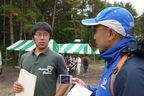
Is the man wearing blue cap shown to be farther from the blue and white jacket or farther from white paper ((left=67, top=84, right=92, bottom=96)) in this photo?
white paper ((left=67, top=84, right=92, bottom=96))

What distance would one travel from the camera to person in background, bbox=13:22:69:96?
72.7 inches

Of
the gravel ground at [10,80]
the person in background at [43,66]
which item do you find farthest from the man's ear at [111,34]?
the gravel ground at [10,80]

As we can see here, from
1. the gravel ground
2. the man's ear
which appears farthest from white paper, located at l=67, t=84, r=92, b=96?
the gravel ground

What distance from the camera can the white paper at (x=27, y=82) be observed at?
167 centimetres

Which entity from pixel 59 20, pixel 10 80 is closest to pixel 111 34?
pixel 10 80

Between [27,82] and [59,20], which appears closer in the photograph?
[27,82]

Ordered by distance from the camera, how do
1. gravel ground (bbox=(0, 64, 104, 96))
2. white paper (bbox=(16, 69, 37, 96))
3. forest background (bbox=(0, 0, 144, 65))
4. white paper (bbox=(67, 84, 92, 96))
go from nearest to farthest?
white paper (bbox=(67, 84, 92, 96)) < white paper (bbox=(16, 69, 37, 96)) < gravel ground (bbox=(0, 64, 104, 96)) < forest background (bbox=(0, 0, 144, 65))

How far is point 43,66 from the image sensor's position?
6.23ft

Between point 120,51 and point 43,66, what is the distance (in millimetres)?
1152

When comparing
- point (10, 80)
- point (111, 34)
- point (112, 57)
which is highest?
point (111, 34)

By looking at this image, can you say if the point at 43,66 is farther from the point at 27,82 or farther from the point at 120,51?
the point at 120,51

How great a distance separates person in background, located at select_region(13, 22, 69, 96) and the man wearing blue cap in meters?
0.85

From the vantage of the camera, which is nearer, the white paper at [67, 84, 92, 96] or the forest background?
the white paper at [67, 84, 92, 96]

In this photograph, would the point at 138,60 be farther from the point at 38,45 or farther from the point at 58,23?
the point at 58,23
